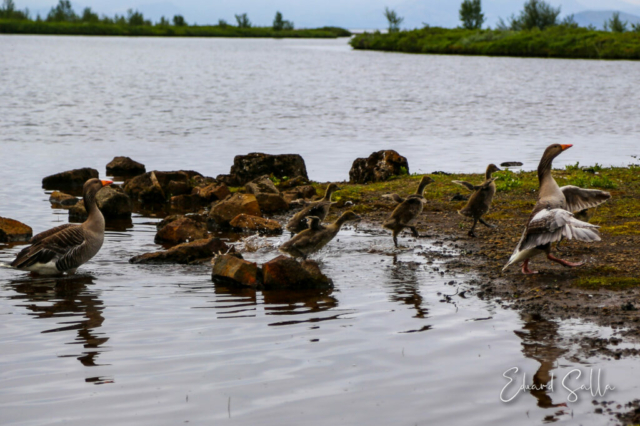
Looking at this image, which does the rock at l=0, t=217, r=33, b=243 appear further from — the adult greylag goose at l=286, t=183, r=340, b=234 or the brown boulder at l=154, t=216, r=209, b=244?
the adult greylag goose at l=286, t=183, r=340, b=234

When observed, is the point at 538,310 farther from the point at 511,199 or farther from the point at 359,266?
the point at 511,199

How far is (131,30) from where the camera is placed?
135 m

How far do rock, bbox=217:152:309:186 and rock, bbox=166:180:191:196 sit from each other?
5.93 ft

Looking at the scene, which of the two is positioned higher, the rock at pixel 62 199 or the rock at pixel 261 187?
the rock at pixel 261 187

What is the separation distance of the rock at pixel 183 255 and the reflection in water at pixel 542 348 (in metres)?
5.18

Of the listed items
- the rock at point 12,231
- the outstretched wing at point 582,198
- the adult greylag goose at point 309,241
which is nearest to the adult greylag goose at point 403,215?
the adult greylag goose at point 309,241

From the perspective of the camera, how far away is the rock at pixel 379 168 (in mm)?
18484

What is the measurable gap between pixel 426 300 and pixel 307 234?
269 centimetres

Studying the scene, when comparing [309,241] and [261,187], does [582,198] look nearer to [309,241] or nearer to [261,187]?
[309,241]

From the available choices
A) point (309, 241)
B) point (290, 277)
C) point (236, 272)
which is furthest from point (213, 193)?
point (290, 277)

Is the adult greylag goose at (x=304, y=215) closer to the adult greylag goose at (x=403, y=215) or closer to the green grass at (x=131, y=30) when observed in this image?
the adult greylag goose at (x=403, y=215)

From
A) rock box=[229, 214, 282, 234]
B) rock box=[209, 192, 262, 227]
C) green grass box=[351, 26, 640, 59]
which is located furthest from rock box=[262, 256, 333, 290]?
green grass box=[351, 26, 640, 59]

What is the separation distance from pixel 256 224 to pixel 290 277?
4.23 m

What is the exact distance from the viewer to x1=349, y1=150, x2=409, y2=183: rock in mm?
18484
